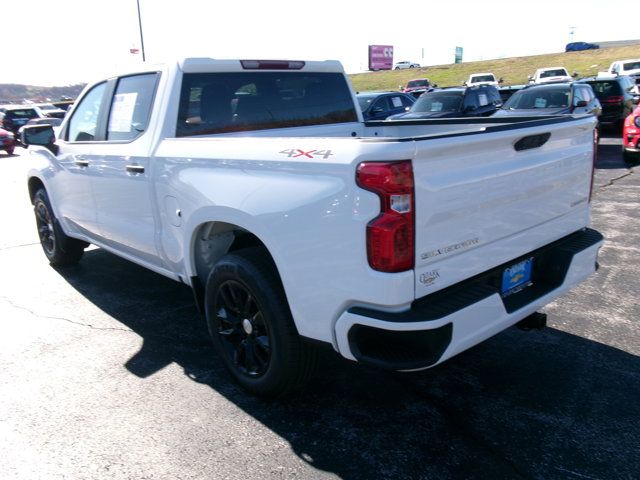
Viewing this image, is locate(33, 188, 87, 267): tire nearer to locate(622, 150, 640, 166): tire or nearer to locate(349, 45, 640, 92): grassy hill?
locate(622, 150, 640, 166): tire

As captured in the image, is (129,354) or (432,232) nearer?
(432,232)

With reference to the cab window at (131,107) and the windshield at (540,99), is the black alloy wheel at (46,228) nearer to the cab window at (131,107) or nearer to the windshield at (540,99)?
the cab window at (131,107)

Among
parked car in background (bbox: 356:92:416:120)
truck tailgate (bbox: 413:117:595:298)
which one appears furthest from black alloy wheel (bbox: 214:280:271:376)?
parked car in background (bbox: 356:92:416:120)

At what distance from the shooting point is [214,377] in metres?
3.69

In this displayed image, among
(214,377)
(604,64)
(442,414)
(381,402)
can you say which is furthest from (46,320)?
(604,64)

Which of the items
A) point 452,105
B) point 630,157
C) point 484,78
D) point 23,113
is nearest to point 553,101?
point 630,157

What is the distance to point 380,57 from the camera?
256ft

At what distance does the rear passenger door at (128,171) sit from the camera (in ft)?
13.1

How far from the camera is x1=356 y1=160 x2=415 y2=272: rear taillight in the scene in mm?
Result: 2359

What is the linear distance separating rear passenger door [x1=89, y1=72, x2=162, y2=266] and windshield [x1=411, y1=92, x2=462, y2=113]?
34.8 feet

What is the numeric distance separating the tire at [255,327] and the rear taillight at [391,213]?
0.79 m

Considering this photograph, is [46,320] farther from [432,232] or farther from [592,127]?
[592,127]

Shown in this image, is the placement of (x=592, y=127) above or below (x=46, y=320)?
above

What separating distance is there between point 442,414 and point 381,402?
0.37 meters
